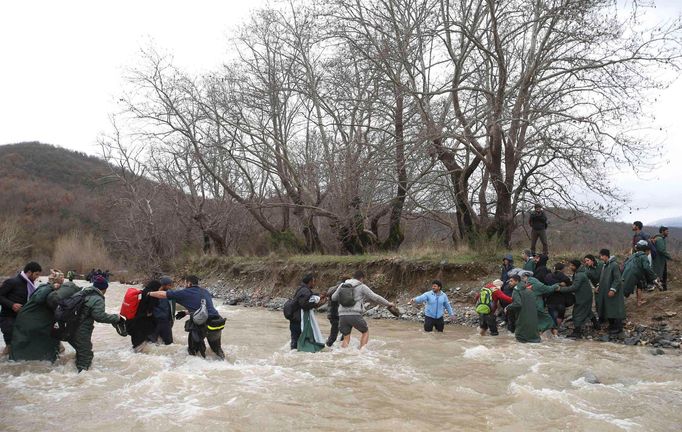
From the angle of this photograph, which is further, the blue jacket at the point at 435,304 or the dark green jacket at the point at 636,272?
the blue jacket at the point at 435,304

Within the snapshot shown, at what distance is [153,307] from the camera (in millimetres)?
9914

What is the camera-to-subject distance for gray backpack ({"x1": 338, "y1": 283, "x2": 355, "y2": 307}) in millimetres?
10273

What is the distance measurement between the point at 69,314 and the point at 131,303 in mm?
1539

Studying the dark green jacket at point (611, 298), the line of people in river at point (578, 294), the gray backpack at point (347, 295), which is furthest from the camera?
the dark green jacket at point (611, 298)

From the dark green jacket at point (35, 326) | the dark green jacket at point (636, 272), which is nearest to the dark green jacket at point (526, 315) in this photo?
the dark green jacket at point (636, 272)

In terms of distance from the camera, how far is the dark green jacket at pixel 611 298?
38.0 ft

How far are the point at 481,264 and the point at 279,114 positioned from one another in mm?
13519

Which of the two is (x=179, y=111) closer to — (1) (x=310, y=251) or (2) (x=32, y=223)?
(1) (x=310, y=251)

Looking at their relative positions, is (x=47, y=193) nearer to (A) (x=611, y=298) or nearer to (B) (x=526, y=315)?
(B) (x=526, y=315)

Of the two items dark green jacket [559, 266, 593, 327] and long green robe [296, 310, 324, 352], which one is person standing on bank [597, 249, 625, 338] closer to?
dark green jacket [559, 266, 593, 327]

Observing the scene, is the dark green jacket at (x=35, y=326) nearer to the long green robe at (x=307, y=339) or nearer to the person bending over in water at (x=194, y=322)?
the person bending over in water at (x=194, y=322)

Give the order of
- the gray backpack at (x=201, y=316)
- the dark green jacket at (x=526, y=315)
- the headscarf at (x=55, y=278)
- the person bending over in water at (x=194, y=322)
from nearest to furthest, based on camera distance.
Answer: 1. the headscarf at (x=55, y=278)
2. the gray backpack at (x=201, y=316)
3. the person bending over in water at (x=194, y=322)
4. the dark green jacket at (x=526, y=315)

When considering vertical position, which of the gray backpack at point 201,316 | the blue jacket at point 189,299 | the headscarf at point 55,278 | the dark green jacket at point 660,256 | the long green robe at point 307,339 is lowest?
the long green robe at point 307,339

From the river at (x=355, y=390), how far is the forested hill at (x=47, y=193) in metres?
50.8
